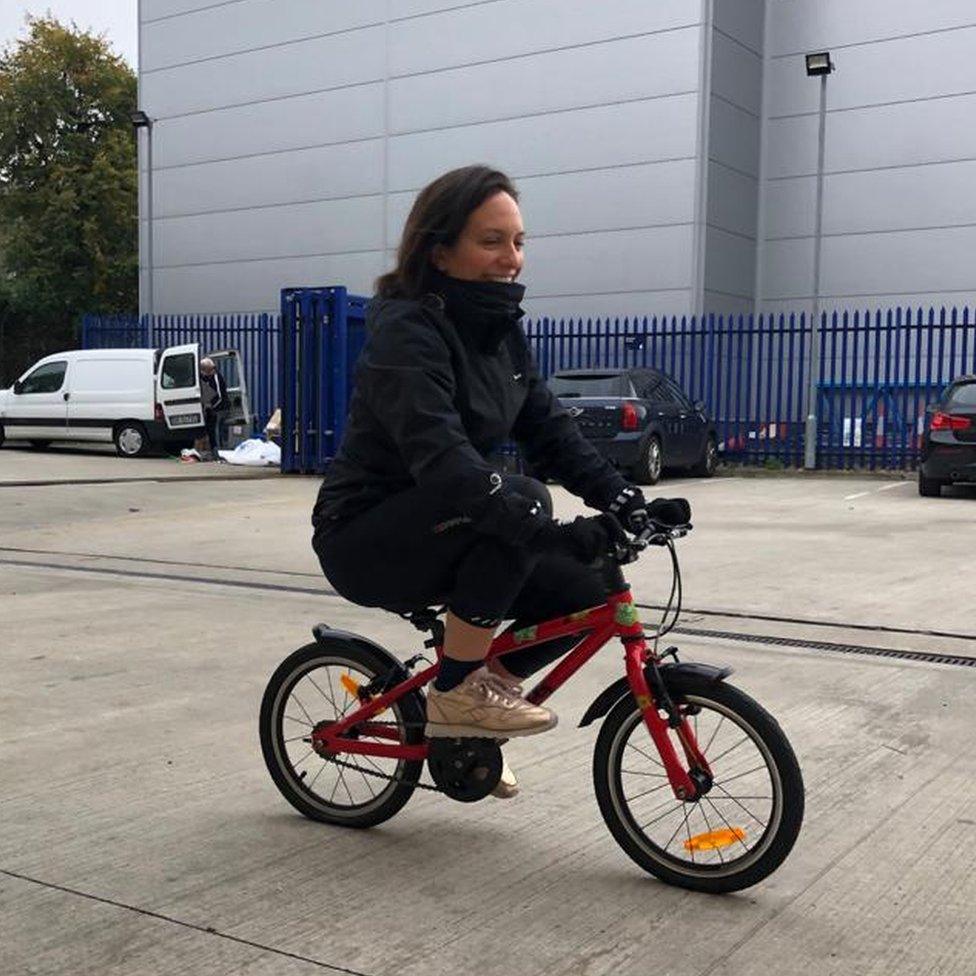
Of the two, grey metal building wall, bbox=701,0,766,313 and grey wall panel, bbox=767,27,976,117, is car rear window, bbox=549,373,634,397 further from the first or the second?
grey wall panel, bbox=767,27,976,117

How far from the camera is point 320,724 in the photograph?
11.6 feet

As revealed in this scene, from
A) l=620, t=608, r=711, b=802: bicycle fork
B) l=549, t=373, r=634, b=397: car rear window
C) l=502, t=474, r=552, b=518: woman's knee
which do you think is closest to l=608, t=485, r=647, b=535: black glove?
l=502, t=474, r=552, b=518: woman's knee

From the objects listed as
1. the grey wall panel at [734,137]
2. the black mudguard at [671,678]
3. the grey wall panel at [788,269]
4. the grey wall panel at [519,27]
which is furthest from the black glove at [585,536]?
the grey wall panel at [788,269]

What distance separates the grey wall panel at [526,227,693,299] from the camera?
22438mm

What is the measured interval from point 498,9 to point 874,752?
74.4 ft

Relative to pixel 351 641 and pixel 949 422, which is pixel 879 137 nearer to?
pixel 949 422

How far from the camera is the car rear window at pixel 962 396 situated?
1303cm

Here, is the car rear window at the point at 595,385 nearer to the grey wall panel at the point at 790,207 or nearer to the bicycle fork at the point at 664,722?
the grey wall panel at the point at 790,207

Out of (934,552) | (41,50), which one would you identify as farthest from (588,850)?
(41,50)

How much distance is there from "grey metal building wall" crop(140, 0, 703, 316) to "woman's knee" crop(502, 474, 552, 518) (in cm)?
1988

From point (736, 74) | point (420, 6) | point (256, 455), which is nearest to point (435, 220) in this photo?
point (256, 455)

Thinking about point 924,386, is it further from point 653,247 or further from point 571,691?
point 571,691

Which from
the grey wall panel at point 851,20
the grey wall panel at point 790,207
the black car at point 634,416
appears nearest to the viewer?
the black car at point 634,416

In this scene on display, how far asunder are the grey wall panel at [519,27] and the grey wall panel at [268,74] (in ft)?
3.04
